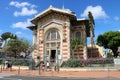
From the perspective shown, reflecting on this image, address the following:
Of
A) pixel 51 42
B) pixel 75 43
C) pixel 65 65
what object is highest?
pixel 51 42

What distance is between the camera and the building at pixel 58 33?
3941 centimetres

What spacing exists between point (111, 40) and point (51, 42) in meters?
19.4

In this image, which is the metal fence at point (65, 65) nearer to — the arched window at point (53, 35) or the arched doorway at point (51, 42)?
the arched doorway at point (51, 42)

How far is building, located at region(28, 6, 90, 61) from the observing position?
129ft

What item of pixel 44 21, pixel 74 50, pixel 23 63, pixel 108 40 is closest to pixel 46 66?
pixel 23 63

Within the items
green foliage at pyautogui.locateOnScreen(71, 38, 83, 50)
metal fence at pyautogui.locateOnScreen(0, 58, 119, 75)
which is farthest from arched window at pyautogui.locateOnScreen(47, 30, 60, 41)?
metal fence at pyautogui.locateOnScreen(0, 58, 119, 75)

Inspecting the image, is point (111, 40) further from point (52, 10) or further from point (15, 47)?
point (15, 47)

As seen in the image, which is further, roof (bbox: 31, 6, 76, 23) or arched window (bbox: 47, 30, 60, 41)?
arched window (bbox: 47, 30, 60, 41)

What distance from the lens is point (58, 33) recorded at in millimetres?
40625

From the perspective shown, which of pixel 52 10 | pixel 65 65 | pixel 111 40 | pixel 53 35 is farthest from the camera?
pixel 111 40

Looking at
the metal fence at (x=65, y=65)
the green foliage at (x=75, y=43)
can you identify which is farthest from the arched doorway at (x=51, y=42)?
the metal fence at (x=65, y=65)

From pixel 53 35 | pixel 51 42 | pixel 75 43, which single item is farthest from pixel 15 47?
pixel 75 43

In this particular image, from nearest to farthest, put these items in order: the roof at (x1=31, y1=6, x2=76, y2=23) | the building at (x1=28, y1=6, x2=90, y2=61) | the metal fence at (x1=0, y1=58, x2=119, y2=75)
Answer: the metal fence at (x1=0, y1=58, x2=119, y2=75) → the roof at (x1=31, y1=6, x2=76, y2=23) → the building at (x1=28, y1=6, x2=90, y2=61)

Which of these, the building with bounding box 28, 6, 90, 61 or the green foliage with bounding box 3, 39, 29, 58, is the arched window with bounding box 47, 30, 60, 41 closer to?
the building with bounding box 28, 6, 90, 61
